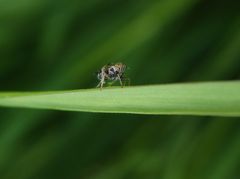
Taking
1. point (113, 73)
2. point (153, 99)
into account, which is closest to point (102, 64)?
point (113, 73)

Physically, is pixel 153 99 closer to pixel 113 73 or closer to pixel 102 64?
pixel 113 73

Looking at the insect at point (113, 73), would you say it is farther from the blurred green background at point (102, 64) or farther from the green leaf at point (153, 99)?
the green leaf at point (153, 99)

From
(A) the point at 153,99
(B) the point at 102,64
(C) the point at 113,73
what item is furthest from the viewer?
(B) the point at 102,64

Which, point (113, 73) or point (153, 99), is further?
point (113, 73)

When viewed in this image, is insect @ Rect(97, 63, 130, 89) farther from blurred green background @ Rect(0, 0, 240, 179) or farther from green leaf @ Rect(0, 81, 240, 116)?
green leaf @ Rect(0, 81, 240, 116)

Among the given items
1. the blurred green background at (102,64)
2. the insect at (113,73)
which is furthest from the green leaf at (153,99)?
the blurred green background at (102,64)
